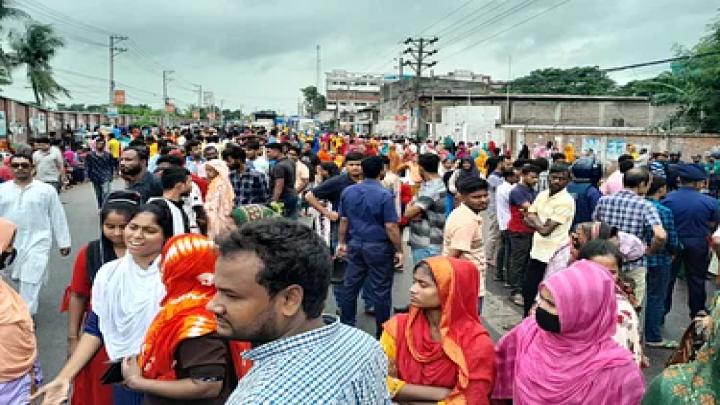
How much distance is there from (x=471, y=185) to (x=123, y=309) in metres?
2.83

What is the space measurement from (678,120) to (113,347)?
30.1 metres

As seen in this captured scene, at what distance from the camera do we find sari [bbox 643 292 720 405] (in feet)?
6.23

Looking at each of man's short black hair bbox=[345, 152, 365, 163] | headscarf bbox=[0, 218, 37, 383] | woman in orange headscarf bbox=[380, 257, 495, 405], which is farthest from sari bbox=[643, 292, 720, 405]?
man's short black hair bbox=[345, 152, 365, 163]

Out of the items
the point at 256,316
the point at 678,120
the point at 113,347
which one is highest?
the point at 678,120

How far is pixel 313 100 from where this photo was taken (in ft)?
386

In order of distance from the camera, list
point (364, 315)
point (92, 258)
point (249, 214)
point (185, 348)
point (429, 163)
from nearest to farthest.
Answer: point (185, 348) < point (92, 258) < point (249, 214) < point (429, 163) < point (364, 315)

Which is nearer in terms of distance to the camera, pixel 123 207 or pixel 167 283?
pixel 167 283

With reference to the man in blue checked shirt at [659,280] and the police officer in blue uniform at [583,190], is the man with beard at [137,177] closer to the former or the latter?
the police officer in blue uniform at [583,190]

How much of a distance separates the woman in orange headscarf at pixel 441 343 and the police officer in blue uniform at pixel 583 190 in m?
3.78

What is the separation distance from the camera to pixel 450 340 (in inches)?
114

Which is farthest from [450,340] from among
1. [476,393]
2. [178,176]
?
[178,176]

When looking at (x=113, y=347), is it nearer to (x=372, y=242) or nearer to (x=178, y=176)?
(x=178, y=176)

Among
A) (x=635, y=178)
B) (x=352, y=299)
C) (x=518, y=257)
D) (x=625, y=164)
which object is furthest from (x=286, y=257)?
(x=625, y=164)

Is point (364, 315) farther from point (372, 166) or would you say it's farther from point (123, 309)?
point (123, 309)
